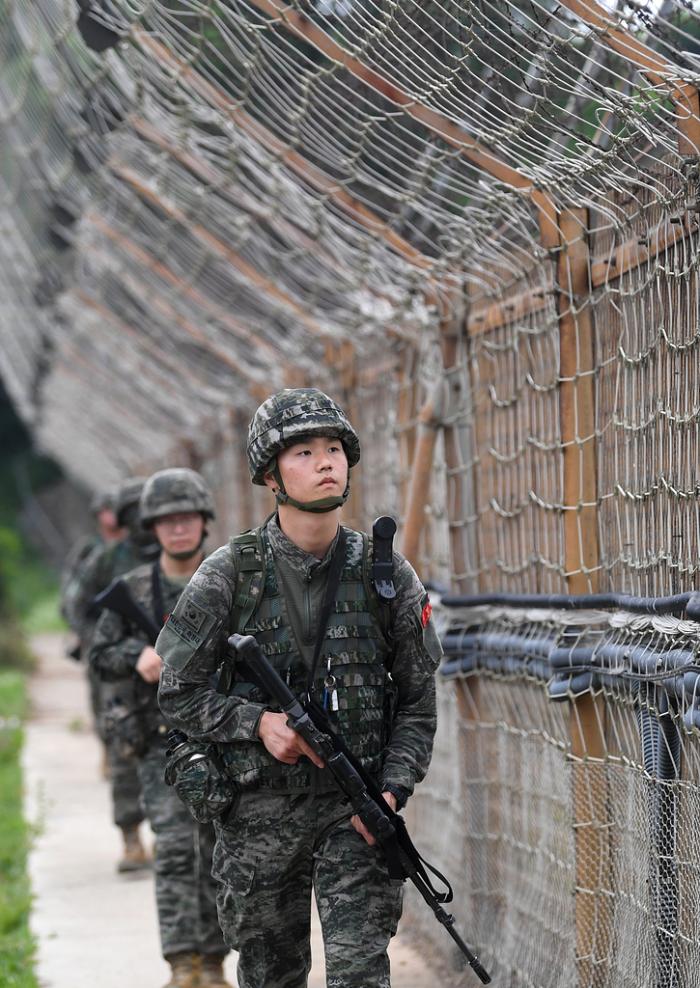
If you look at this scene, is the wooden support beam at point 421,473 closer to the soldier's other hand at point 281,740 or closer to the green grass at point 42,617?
the soldier's other hand at point 281,740

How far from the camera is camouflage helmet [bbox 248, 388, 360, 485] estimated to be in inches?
149

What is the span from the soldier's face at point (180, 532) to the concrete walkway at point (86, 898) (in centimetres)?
144

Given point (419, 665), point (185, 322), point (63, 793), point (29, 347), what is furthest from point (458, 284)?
point (29, 347)

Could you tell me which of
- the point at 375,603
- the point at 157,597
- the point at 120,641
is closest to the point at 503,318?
the point at 375,603

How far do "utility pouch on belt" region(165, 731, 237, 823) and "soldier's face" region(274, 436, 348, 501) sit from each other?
616mm

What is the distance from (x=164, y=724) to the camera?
19.5 ft

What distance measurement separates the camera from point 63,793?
10.7 m

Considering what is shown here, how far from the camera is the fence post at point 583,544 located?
4293 millimetres

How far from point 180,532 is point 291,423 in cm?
201

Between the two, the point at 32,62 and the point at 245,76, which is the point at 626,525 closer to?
Answer: the point at 245,76

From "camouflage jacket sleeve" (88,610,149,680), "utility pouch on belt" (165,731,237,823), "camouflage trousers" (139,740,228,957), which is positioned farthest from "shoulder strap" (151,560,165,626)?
"utility pouch on belt" (165,731,237,823)

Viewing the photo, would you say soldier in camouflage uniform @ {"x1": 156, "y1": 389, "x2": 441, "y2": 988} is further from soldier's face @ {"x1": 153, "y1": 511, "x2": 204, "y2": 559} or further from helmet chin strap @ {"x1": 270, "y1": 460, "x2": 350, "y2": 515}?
soldier's face @ {"x1": 153, "y1": 511, "x2": 204, "y2": 559}

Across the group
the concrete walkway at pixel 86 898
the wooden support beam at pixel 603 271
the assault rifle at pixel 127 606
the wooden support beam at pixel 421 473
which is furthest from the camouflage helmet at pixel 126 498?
the wooden support beam at pixel 603 271

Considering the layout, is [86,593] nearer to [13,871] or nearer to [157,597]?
[13,871]
